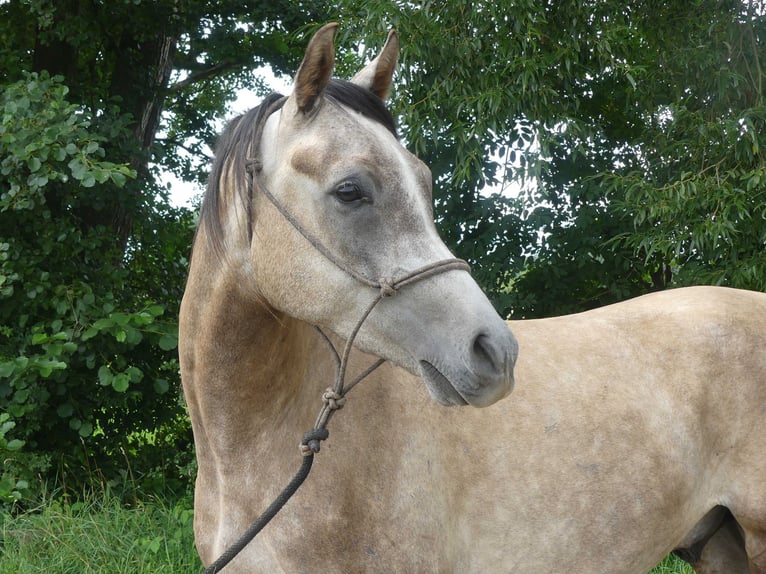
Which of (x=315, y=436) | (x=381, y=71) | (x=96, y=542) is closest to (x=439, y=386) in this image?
(x=315, y=436)

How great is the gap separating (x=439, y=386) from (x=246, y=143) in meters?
0.83

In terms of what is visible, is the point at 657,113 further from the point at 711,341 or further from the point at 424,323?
the point at 424,323

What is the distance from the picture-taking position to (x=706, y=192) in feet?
14.0

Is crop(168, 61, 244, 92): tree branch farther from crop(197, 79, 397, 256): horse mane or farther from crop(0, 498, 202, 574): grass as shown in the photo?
crop(197, 79, 397, 256): horse mane

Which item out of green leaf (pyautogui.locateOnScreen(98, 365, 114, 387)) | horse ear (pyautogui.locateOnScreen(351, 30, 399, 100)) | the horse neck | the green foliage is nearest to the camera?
the horse neck

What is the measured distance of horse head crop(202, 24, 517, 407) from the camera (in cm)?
168

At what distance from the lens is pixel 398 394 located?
214cm

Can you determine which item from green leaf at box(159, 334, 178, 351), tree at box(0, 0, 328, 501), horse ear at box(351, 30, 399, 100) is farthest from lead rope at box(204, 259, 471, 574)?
green leaf at box(159, 334, 178, 351)

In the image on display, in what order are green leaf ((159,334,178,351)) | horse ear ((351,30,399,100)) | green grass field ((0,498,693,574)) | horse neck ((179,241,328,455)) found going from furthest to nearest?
1. green leaf ((159,334,178,351))
2. green grass field ((0,498,693,574))
3. horse ear ((351,30,399,100))
4. horse neck ((179,241,328,455))

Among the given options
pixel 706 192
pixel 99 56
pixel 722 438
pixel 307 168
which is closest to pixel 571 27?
pixel 706 192

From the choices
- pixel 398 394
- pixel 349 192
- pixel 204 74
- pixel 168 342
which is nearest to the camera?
pixel 349 192

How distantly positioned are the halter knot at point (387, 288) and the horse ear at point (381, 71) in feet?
2.22

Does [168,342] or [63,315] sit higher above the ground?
[63,315]

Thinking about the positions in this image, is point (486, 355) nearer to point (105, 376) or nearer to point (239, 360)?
point (239, 360)
